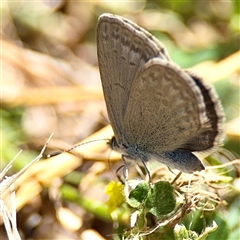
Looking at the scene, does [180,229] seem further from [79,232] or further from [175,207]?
[79,232]

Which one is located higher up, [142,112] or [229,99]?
[142,112]

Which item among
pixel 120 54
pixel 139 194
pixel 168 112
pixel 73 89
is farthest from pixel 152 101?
pixel 73 89

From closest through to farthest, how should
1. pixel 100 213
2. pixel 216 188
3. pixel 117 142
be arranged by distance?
pixel 216 188 < pixel 117 142 < pixel 100 213

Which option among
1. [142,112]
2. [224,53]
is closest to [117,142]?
[142,112]

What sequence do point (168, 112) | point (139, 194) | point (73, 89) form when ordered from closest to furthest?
point (139, 194) → point (168, 112) → point (73, 89)

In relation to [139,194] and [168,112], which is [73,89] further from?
[139,194]

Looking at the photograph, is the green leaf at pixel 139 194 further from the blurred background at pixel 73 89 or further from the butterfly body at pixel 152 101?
the blurred background at pixel 73 89
